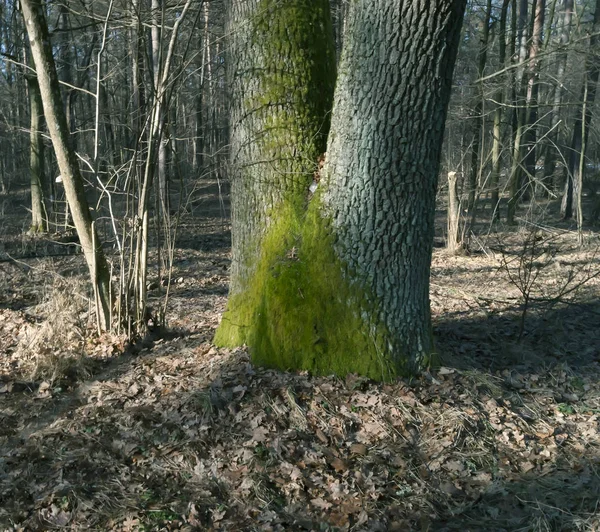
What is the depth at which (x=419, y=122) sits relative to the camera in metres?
4.07

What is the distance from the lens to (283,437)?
3.84m

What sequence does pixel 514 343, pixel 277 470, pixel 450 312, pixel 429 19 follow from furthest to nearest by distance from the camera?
pixel 450 312 → pixel 514 343 → pixel 429 19 → pixel 277 470

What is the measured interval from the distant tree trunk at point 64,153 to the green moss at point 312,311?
1758 mm

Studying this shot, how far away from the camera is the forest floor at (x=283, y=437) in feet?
11.0

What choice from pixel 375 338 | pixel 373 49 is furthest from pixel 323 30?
pixel 375 338

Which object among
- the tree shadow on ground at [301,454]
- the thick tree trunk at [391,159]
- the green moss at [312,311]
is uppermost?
the thick tree trunk at [391,159]

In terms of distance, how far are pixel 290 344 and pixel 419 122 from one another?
195 cm

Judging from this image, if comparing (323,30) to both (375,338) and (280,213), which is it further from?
(375,338)

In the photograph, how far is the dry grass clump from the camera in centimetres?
485

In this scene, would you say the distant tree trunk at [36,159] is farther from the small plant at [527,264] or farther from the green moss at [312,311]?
the small plant at [527,264]

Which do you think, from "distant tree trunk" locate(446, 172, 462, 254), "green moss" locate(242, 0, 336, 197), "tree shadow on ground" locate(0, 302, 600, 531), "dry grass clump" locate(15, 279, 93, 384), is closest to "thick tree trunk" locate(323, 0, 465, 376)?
"green moss" locate(242, 0, 336, 197)

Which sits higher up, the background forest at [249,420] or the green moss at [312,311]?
the green moss at [312,311]

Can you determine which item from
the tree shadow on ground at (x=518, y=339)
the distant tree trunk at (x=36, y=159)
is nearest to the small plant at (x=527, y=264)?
the tree shadow on ground at (x=518, y=339)

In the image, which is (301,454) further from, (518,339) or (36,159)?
(36,159)
